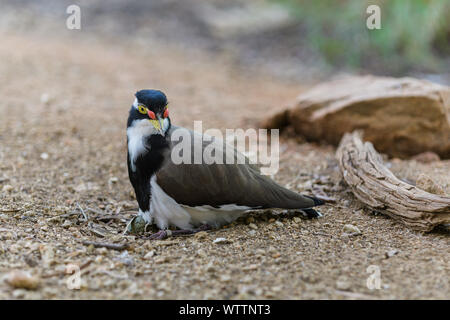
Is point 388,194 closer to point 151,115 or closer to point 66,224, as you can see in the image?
point 151,115

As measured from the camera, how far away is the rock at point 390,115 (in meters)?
5.42

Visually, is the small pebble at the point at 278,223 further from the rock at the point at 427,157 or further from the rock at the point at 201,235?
the rock at the point at 427,157

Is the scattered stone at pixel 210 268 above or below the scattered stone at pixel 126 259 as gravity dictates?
below

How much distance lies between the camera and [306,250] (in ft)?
11.5

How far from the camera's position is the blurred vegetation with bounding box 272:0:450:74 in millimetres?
8242

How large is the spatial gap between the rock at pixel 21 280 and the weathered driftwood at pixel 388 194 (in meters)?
2.52

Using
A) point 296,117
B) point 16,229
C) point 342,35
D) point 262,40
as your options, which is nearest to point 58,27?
point 262,40

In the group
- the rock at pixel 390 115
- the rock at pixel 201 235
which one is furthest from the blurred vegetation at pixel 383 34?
the rock at pixel 201 235

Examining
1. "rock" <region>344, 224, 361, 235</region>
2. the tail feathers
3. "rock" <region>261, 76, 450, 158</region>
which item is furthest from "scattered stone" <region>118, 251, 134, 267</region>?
"rock" <region>261, 76, 450, 158</region>

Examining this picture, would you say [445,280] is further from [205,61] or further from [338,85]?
[205,61]

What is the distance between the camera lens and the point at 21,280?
2.86m

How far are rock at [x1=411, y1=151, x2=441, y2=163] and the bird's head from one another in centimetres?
291

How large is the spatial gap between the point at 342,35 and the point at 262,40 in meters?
2.18

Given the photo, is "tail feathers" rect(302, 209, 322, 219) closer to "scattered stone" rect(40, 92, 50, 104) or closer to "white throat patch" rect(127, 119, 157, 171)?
"white throat patch" rect(127, 119, 157, 171)
